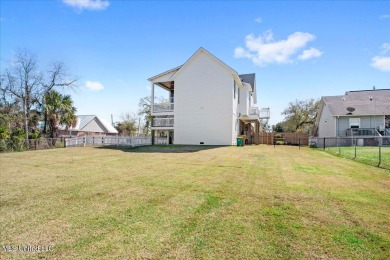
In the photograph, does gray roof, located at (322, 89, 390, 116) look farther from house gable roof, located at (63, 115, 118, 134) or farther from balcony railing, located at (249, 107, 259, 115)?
house gable roof, located at (63, 115, 118, 134)

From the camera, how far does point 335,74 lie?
72.1 ft

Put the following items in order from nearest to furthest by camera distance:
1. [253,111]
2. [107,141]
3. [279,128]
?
[107,141], [253,111], [279,128]

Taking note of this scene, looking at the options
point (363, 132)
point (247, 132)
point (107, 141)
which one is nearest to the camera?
point (363, 132)

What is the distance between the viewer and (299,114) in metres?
44.2

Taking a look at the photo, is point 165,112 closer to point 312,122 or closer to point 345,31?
point 345,31

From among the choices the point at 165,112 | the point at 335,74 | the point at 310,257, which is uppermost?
the point at 335,74

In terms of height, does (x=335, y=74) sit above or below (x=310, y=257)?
above

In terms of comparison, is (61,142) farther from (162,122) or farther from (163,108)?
(163,108)

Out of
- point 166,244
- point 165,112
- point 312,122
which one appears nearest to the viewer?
point 166,244

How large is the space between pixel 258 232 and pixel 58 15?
14.5 m

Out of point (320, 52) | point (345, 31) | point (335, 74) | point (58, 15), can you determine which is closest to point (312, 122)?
point (335, 74)

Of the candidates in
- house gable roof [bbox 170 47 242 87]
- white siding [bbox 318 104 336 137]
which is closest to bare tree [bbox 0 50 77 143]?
house gable roof [bbox 170 47 242 87]

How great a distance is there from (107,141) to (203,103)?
1198cm

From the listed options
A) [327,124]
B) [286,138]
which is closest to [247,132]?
[286,138]
